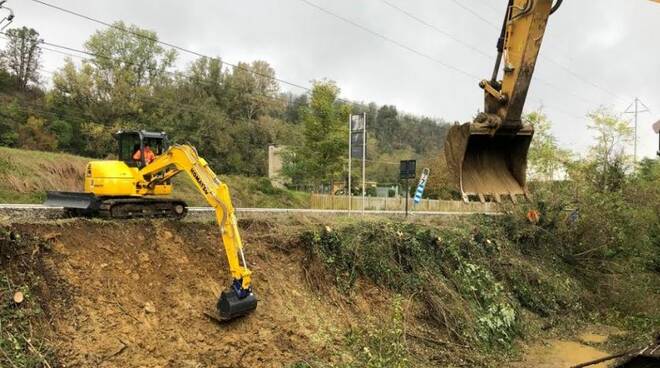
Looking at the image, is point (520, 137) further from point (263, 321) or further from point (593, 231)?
point (593, 231)

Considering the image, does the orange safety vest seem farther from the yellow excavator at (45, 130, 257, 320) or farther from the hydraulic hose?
the hydraulic hose

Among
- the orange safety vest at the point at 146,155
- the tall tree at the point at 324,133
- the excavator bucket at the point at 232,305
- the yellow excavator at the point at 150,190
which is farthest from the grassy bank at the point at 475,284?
the tall tree at the point at 324,133

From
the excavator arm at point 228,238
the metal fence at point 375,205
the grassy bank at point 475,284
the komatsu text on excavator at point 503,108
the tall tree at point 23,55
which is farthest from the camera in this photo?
the tall tree at point 23,55

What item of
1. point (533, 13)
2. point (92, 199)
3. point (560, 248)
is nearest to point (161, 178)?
point (92, 199)

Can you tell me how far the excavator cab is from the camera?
32.1 ft

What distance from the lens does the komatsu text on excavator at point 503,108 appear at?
7.68 m

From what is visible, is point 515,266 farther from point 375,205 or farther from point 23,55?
point 23,55

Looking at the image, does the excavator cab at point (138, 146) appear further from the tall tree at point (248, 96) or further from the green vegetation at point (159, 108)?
the tall tree at point (248, 96)

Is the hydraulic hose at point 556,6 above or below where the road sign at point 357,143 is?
above

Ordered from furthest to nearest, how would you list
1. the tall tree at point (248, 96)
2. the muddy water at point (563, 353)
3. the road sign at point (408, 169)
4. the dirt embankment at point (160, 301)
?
the tall tree at point (248, 96)
the road sign at point (408, 169)
the muddy water at point (563, 353)
the dirt embankment at point (160, 301)

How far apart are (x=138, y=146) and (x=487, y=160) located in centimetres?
668

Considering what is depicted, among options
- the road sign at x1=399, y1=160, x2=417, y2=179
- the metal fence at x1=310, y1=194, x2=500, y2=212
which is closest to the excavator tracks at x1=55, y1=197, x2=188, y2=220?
the road sign at x1=399, y1=160, x2=417, y2=179

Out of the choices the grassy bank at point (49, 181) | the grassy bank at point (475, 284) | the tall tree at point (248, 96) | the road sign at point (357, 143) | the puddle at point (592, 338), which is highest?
the tall tree at point (248, 96)

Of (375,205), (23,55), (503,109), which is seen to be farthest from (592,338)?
(23,55)
